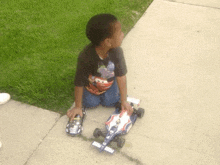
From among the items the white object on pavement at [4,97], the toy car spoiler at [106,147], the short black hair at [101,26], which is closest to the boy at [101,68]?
the short black hair at [101,26]

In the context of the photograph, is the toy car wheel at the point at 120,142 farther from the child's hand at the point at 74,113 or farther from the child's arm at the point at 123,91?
the child's hand at the point at 74,113

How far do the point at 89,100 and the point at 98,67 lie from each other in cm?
48

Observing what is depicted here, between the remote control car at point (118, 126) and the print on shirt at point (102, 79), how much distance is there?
0.27 metres

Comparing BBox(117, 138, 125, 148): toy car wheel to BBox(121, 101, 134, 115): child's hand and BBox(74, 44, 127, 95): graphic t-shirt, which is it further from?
BBox(74, 44, 127, 95): graphic t-shirt

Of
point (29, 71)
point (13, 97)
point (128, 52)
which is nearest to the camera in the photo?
point (13, 97)

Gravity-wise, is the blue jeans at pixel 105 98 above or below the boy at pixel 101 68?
below

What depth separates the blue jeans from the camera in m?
2.62

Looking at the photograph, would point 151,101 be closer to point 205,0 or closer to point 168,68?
point 168,68

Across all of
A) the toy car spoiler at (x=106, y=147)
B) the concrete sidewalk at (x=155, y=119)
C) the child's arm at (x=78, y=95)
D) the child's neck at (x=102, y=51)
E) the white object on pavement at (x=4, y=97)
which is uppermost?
the child's neck at (x=102, y=51)

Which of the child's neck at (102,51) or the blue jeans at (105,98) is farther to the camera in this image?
the blue jeans at (105,98)

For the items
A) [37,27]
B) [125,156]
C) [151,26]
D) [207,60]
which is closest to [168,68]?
[207,60]

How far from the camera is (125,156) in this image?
2.26 meters

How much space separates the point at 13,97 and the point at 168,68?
2043 millimetres

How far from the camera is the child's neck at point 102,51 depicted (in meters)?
2.17
